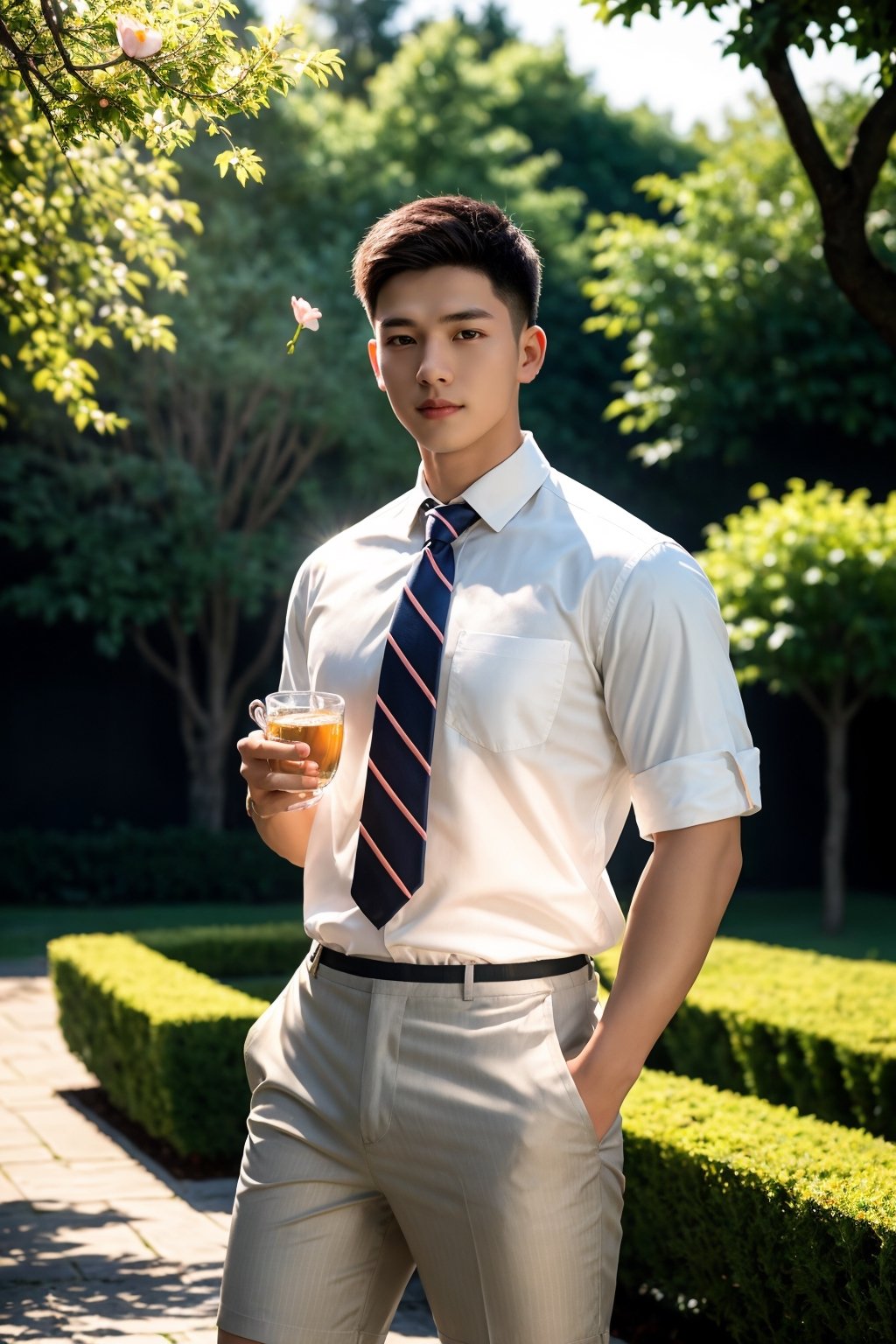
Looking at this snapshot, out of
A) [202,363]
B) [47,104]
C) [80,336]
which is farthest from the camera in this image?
[202,363]

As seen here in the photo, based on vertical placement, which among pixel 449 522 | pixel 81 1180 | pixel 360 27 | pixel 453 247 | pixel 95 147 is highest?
pixel 360 27

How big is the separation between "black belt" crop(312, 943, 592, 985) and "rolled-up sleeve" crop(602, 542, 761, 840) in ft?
0.75

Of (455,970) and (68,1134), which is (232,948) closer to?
A: (68,1134)

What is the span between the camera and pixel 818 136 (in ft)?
14.7

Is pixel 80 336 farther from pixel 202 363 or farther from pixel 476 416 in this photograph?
pixel 202 363

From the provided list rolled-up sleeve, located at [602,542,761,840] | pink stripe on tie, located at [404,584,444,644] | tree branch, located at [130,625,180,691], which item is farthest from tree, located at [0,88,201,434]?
tree branch, located at [130,625,180,691]

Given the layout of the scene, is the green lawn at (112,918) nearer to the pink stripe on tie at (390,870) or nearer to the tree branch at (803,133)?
the tree branch at (803,133)

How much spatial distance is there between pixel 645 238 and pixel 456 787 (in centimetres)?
1493

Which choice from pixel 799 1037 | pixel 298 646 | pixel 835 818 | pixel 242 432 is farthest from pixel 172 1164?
pixel 242 432

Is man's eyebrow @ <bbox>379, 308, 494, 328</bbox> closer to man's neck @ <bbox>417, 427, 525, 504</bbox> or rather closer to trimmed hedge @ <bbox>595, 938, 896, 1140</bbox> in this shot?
man's neck @ <bbox>417, 427, 525, 504</bbox>

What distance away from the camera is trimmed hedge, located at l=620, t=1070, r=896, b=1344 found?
3.55 metres

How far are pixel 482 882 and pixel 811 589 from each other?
1129 centimetres

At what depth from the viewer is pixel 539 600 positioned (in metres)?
2.21

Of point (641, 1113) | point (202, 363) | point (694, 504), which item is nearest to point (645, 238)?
point (694, 504)
